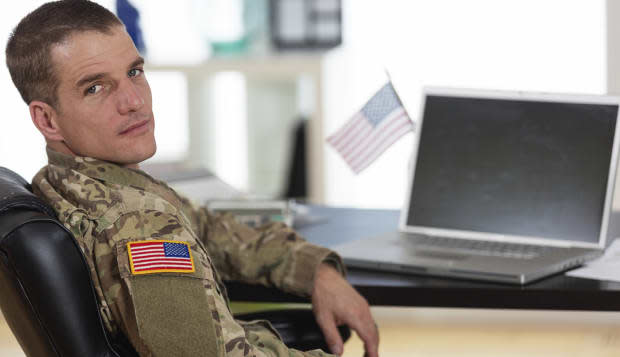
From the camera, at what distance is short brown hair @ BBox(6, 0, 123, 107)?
1.18 metres

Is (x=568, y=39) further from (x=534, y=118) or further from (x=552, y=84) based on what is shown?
(x=534, y=118)

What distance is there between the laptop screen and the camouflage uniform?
62cm

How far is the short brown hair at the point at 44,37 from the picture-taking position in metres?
1.18

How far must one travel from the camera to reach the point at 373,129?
2.13 m

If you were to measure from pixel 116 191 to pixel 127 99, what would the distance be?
135 millimetres

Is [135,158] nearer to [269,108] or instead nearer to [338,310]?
[338,310]

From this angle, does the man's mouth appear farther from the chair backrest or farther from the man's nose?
the chair backrest

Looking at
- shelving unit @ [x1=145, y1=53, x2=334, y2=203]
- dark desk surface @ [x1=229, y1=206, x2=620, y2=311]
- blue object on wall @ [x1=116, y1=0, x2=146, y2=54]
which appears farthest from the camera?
shelving unit @ [x1=145, y1=53, x2=334, y2=203]

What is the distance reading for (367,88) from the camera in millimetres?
4465

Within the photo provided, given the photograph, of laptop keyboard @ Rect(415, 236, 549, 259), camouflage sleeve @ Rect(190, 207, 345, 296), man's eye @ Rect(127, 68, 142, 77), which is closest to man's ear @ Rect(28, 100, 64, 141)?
man's eye @ Rect(127, 68, 142, 77)

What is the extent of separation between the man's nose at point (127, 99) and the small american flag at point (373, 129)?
3.10ft

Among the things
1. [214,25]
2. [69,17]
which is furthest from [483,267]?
[214,25]

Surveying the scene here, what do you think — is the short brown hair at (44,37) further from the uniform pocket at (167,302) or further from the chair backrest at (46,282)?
the uniform pocket at (167,302)

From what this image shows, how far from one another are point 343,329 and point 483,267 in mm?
269
